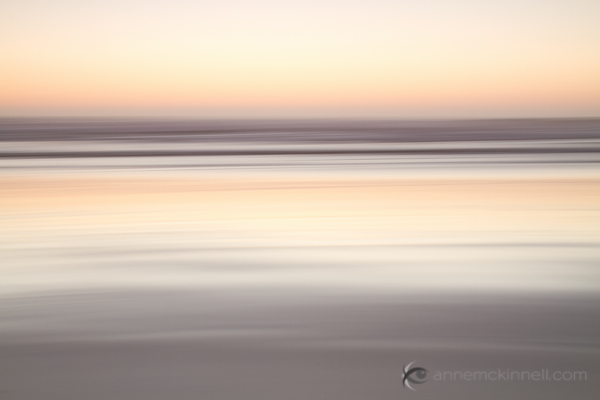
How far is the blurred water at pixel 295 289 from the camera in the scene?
117 cm

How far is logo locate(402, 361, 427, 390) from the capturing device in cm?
115

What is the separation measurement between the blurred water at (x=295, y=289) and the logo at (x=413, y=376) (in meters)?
0.02

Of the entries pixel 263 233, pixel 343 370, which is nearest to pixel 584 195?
pixel 263 233

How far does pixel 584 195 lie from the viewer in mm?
3525

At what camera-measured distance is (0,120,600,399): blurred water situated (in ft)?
3.85

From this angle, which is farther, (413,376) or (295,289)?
(295,289)

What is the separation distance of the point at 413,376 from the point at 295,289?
63cm

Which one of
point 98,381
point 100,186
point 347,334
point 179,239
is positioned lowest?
point 98,381

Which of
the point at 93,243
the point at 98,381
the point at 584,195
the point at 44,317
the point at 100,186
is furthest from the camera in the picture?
the point at 100,186

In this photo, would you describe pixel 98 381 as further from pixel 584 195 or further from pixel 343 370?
pixel 584 195

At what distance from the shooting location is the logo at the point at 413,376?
3.78 ft

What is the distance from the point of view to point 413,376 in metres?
1.17

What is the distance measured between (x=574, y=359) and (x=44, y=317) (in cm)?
135

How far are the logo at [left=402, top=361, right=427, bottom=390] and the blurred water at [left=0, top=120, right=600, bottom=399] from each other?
21 millimetres
